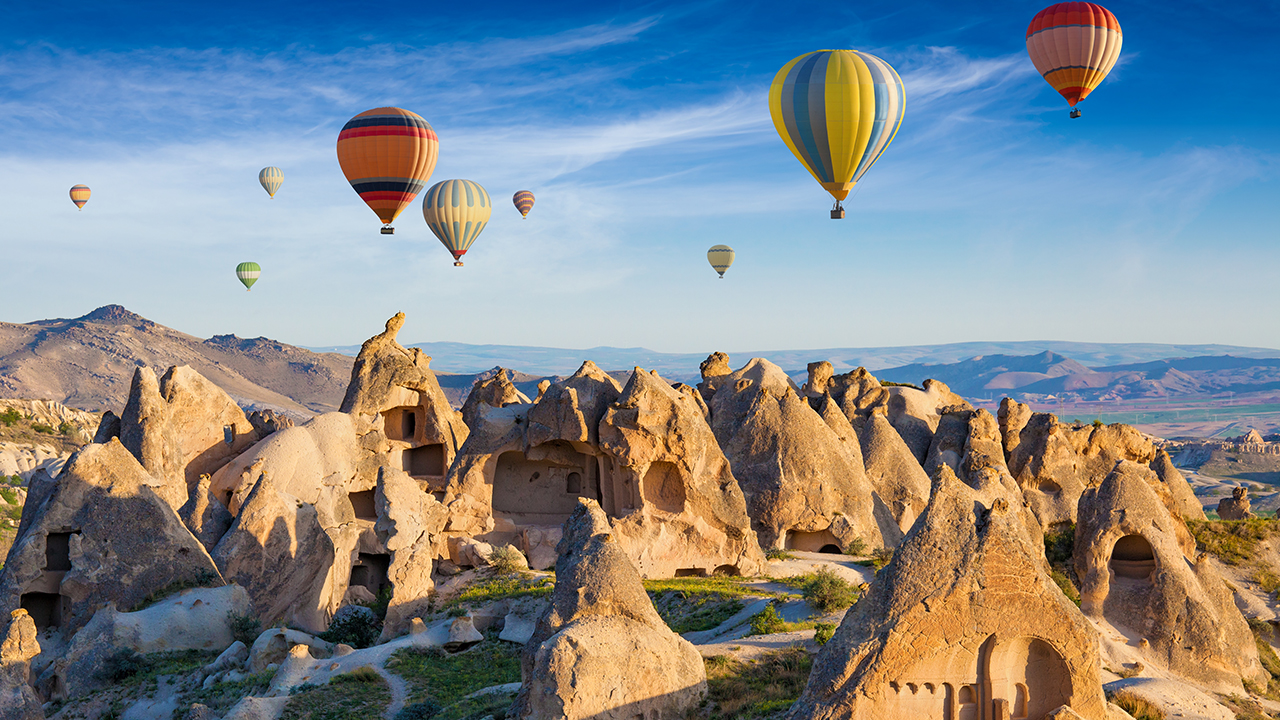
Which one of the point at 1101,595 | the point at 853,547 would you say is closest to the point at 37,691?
the point at 853,547

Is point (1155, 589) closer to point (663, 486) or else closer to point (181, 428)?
point (663, 486)

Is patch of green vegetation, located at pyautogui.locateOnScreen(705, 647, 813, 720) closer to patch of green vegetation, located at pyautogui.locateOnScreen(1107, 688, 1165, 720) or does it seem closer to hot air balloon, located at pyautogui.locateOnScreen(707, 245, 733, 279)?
patch of green vegetation, located at pyautogui.locateOnScreen(1107, 688, 1165, 720)

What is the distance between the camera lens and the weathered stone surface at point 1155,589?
2722 cm

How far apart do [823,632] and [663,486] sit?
1096cm

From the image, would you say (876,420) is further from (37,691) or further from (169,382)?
(37,691)

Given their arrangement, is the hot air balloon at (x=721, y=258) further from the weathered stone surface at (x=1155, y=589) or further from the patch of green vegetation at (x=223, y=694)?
the patch of green vegetation at (x=223, y=694)

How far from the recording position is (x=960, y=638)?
14102 millimetres

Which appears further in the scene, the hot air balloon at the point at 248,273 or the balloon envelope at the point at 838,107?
the hot air balloon at the point at 248,273

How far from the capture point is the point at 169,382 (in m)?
36.4

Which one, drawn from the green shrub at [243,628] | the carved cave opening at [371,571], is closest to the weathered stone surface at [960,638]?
the green shrub at [243,628]

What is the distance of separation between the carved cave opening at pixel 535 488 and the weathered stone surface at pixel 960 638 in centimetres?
2136

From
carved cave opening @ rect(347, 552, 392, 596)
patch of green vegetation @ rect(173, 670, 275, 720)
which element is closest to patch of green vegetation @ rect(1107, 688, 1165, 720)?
patch of green vegetation @ rect(173, 670, 275, 720)

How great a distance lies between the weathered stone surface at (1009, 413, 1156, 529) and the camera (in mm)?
40312

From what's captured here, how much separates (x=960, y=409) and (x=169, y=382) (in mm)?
29731
